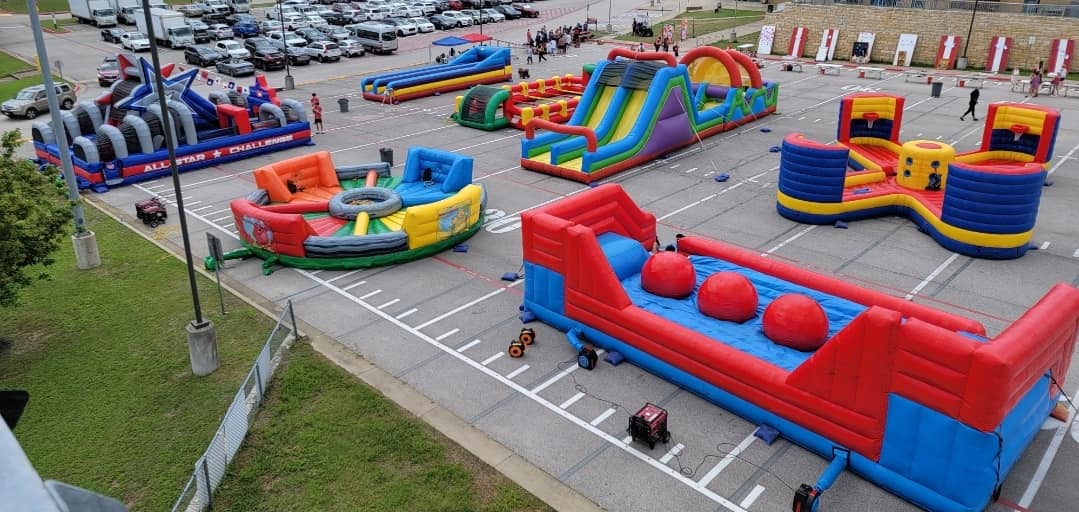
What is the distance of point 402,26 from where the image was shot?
58.6 m

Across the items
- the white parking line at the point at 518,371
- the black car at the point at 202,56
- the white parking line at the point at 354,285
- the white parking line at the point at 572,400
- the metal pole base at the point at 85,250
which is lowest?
the white parking line at the point at 572,400

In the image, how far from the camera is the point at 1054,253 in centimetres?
1936

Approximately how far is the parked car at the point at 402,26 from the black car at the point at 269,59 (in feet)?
46.7

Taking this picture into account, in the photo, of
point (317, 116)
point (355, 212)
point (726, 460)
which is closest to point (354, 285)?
point (355, 212)

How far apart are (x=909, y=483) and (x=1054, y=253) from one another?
12353 millimetres

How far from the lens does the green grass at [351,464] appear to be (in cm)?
1076

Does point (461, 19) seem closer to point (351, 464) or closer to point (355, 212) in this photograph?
point (355, 212)

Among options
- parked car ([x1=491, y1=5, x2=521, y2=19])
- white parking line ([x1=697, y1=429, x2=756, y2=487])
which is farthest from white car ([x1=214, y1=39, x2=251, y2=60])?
white parking line ([x1=697, y1=429, x2=756, y2=487])

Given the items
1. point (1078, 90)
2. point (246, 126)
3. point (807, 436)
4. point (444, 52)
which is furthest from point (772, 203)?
point (444, 52)

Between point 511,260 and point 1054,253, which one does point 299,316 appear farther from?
point 1054,253

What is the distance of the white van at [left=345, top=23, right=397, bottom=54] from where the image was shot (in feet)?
169

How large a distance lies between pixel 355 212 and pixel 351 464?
989 centimetres

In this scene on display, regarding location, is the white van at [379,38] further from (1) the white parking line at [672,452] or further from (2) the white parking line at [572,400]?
(1) the white parking line at [672,452]

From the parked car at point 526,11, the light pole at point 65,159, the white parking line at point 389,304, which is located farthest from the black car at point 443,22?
the white parking line at point 389,304
